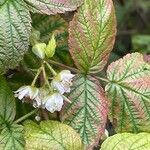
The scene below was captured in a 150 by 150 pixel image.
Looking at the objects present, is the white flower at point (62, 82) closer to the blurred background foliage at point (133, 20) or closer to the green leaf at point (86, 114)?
the green leaf at point (86, 114)

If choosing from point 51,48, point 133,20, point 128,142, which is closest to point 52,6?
point 51,48

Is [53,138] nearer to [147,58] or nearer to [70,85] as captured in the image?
[70,85]

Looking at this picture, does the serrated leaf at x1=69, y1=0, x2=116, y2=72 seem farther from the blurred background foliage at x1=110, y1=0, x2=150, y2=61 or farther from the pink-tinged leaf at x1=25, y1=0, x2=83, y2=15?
the blurred background foliage at x1=110, y1=0, x2=150, y2=61

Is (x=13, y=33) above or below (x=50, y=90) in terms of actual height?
above

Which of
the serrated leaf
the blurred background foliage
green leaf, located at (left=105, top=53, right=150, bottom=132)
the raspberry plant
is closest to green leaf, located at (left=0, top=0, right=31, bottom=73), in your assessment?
the raspberry plant

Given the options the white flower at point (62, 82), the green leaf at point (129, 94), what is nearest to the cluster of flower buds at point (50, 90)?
the white flower at point (62, 82)

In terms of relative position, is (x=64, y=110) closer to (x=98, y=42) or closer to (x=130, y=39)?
(x=98, y=42)

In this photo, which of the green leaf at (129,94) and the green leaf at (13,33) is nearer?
the green leaf at (13,33)
